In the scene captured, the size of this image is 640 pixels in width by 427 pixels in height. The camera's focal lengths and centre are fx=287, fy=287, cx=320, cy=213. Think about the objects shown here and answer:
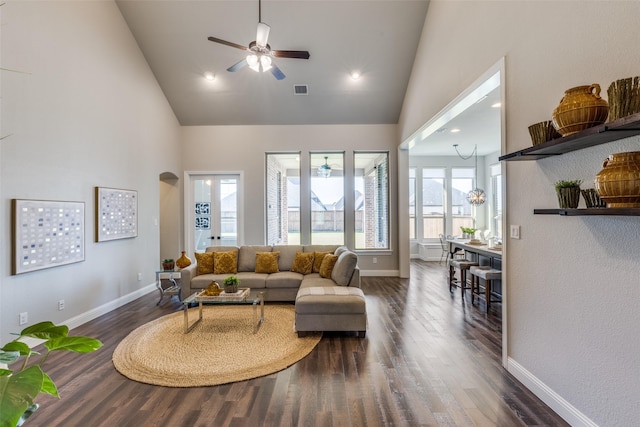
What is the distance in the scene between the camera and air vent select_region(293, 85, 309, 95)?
550cm

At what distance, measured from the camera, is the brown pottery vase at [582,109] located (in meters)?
1.60

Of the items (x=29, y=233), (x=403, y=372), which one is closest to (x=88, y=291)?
(x=29, y=233)

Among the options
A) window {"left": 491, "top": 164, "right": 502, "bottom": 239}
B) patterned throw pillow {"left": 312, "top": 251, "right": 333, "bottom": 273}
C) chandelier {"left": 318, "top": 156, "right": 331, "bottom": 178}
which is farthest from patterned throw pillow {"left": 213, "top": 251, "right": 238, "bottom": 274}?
window {"left": 491, "top": 164, "right": 502, "bottom": 239}

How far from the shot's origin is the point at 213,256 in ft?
15.6

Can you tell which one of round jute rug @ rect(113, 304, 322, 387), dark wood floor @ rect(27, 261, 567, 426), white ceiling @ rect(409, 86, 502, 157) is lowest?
dark wood floor @ rect(27, 261, 567, 426)

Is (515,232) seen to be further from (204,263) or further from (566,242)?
(204,263)

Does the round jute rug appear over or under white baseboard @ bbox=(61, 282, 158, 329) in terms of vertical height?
under

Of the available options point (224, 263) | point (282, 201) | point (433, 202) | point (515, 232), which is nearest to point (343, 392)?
point (515, 232)

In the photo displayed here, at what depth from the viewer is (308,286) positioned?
3.96m

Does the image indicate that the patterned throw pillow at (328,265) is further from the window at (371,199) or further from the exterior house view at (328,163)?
the window at (371,199)

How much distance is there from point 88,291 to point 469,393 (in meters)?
4.59

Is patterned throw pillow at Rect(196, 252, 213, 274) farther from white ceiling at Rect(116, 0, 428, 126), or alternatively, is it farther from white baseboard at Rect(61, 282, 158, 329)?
white ceiling at Rect(116, 0, 428, 126)

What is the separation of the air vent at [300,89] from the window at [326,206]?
53.1 inches

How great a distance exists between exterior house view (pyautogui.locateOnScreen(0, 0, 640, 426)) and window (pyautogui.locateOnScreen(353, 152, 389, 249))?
5 centimetres
